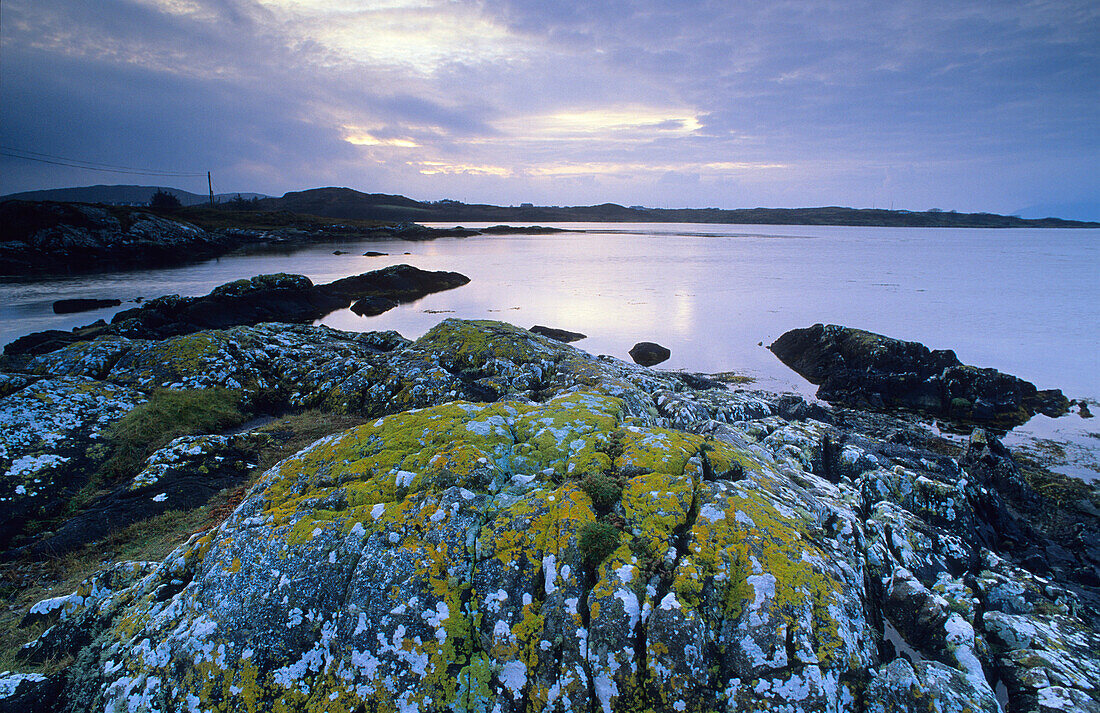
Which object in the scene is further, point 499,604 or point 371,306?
point 371,306

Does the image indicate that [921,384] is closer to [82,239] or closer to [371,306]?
[371,306]

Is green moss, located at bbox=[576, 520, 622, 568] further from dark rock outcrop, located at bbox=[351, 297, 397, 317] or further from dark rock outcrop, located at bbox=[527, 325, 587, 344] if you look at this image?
dark rock outcrop, located at bbox=[351, 297, 397, 317]

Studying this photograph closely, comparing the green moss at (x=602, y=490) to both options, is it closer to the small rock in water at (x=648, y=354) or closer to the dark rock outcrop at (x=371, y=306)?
the small rock in water at (x=648, y=354)

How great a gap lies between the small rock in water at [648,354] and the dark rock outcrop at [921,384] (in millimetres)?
5907

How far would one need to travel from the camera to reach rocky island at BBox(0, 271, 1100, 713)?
423cm

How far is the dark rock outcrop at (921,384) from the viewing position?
52.0ft

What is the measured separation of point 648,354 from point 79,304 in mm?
35825

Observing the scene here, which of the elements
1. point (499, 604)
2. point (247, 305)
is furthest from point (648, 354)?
point (247, 305)

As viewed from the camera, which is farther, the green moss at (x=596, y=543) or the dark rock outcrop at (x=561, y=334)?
the dark rock outcrop at (x=561, y=334)

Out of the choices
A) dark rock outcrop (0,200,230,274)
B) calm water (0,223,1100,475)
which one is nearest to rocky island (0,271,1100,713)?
calm water (0,223,1100,475)

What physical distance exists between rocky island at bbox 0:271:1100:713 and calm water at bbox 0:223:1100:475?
13856 mm

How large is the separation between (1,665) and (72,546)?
274cm

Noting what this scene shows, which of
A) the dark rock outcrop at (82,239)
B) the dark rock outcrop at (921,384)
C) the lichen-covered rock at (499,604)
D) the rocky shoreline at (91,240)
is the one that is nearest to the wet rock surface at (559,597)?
the lichen-covered rock at (499,604)

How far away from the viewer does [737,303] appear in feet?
114
